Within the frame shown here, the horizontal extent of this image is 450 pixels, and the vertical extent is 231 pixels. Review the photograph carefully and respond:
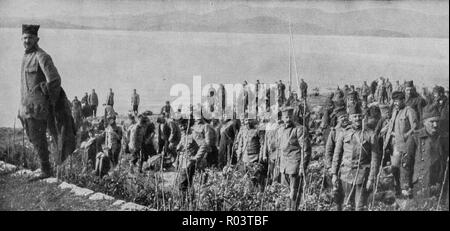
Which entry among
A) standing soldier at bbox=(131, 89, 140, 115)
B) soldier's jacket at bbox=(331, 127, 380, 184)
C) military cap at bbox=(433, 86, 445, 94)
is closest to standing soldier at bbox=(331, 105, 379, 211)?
soldier's jacket at bbox=(331, 127, 380, 184)

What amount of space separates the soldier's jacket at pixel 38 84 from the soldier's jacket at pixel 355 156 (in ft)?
12.6

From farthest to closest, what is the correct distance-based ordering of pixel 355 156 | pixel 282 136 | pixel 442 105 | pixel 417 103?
pixel 442 105
pixel 417 103
pixel 282 136
pixel 355 156

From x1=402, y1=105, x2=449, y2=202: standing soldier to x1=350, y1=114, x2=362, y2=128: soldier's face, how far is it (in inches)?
28.0

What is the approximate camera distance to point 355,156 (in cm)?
878

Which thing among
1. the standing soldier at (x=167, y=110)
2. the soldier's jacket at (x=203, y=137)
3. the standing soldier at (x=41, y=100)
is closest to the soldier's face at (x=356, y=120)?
the soldier's jacket at (x=203, y=137)

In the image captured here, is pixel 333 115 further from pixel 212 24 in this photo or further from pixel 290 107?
pixel 212 24

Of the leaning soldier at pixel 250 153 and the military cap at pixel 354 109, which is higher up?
the military cap at pixel 354 109

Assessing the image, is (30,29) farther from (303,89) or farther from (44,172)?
(303,89)

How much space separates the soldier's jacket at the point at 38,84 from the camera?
351 inches

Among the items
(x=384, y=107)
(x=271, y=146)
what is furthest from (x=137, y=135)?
(x=384, y=107)

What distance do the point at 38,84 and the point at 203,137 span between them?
7.59 feet

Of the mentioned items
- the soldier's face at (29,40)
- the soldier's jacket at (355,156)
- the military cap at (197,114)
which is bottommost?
the soldier's jacket at (355,156)

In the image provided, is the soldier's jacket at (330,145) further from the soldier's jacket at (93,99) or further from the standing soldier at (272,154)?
the soldier's jacket at (93,99)
